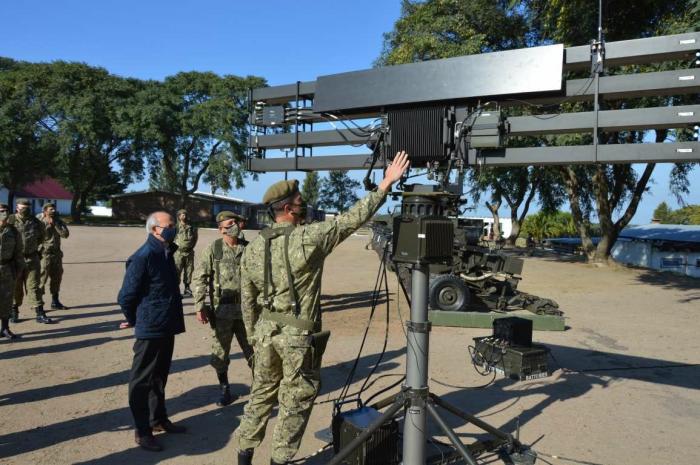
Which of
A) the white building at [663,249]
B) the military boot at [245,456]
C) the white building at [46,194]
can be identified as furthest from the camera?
the white building at [46,194]

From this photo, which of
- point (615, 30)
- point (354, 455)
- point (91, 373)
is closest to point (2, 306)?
point (91, 373)

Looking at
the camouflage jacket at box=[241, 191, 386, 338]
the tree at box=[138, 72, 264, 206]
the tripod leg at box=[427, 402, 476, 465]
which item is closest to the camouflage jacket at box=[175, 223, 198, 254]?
the camouflage jacket at box=[241, 191, 386, 338]

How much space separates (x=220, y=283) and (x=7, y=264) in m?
3.98

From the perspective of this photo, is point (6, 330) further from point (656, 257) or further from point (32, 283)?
point (656, 257)

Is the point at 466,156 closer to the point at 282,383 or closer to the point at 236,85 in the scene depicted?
the point at 282,383

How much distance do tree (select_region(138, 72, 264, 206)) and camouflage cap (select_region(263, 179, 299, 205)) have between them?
40932mm

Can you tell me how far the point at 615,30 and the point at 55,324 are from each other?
584 inches

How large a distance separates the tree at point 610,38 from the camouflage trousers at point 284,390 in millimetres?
5819

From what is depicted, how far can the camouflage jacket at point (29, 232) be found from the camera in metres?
8.50

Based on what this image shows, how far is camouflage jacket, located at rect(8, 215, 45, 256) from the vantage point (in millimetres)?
8500

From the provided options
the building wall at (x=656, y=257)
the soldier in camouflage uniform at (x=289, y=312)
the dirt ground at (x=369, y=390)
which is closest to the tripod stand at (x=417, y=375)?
the soldier in camouflage uniform at (x=289, y=312)

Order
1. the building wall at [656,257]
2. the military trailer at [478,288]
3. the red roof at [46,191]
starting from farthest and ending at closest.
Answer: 1. the red roof at [46,191]
2. the building wall at [656,257]
3. the military trailer at [478,288]

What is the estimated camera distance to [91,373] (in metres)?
6.12

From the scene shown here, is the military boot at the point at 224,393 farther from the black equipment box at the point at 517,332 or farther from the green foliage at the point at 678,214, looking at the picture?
the green foliage at the point at 678,214
